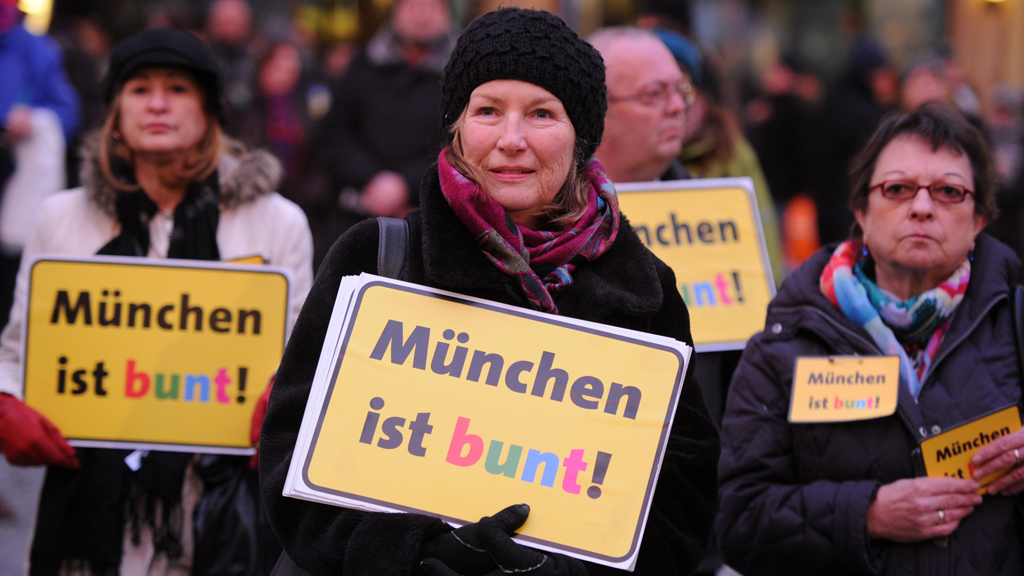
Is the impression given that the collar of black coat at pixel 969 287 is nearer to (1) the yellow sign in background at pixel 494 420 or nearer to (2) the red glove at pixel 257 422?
(1) the yellow sign in background at pixel 494 420

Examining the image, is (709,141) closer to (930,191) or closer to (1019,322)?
(930,191)

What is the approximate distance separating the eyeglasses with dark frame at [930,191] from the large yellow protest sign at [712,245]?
0.78 m

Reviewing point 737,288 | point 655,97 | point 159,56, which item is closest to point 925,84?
point 655,97

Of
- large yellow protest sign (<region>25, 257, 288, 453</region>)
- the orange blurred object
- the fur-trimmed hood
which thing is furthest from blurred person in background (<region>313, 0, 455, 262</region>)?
the orange blurred object

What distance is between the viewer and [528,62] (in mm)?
2273

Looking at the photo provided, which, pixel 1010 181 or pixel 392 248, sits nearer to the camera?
pixel 392 248

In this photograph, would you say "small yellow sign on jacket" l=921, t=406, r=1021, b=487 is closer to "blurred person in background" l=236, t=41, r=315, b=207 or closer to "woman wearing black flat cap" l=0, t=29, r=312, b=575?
"woman wearing black flat cap" l=0, t=29, r=312, b=575

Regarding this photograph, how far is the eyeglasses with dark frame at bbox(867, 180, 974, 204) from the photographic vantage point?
299 cm

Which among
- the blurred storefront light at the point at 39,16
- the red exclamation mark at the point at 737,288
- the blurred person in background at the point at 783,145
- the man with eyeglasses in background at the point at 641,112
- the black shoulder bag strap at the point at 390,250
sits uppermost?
the blurred storefront light at the point at 39,16

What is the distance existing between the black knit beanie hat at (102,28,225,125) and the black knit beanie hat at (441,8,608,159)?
139cm

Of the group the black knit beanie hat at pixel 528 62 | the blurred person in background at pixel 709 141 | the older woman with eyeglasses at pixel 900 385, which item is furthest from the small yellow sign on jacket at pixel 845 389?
the blurred person in background at pixel 709 141

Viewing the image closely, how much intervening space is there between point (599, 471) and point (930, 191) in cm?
144

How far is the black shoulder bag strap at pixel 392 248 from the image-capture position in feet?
7.52

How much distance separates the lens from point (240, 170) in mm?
3484
